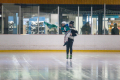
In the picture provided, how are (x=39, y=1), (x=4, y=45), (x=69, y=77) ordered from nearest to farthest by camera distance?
(x=69, y=77), (x=4, y=45), (x=39, y=1)

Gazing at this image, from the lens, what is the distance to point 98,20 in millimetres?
19875


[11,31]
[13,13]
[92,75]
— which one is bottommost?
[92,75]

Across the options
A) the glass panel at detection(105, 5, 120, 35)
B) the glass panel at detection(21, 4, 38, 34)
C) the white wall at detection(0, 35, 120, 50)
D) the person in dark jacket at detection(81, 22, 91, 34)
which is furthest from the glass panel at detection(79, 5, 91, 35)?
the glass panel at detection(21, 4, 38, 34)

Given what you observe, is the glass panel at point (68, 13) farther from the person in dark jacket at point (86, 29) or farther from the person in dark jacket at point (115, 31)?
the person in dark jacket at point (115, 31)

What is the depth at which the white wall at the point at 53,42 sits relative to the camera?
1847 centimetres

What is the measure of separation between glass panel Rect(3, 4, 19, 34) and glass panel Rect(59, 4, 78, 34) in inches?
125

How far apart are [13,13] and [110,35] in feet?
23.4

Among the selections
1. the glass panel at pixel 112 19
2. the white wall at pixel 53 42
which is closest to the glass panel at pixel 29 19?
the white wall at pixel 53 42

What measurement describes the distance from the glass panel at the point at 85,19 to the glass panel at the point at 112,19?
1.36 metres

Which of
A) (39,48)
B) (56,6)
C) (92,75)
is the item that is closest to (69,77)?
(92,75)

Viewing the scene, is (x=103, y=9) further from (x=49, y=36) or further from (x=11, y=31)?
(x=11, y=31)

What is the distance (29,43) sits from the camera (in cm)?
1864

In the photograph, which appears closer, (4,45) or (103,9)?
(4,45)

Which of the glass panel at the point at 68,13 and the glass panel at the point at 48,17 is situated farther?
the glass panel at the point at 68,13
